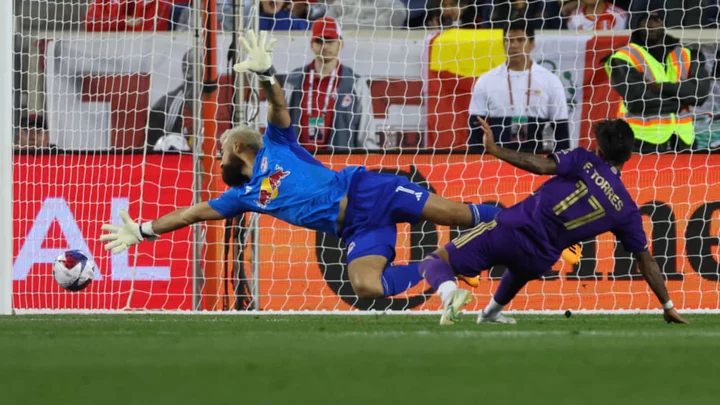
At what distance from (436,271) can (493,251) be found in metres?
0.36

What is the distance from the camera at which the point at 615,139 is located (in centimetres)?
624

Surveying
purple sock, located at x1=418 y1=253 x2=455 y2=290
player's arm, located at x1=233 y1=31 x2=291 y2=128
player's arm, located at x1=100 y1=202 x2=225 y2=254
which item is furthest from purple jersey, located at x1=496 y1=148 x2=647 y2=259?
player's arm, located at x1=100 y1=202 x2=225 y2=254

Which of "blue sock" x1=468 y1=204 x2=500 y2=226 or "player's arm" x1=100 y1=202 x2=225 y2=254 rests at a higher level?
"blue sock" x1=468 y1=204 x2=500 y2=226

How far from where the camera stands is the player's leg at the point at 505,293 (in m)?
6.55

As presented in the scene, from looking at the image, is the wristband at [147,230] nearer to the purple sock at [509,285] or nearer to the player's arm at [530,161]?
the purple sock at [509,285]

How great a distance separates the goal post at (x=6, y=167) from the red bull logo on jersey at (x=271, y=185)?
97.7 inches

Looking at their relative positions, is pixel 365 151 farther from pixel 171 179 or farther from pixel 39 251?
pixel 39 251

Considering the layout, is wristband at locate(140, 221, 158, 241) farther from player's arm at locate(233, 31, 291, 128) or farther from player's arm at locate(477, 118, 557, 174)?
player's arm at locate(477, 118, 557, 174)

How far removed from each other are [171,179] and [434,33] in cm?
238

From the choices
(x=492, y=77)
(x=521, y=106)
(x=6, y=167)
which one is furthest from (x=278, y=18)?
(x=6, y=167)

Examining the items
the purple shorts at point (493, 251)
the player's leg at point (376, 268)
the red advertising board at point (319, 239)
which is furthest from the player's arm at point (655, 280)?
the red advertising board at point (319, 239)

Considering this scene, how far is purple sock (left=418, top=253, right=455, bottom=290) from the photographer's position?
6.10m

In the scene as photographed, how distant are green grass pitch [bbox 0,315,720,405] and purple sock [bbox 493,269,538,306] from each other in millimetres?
919

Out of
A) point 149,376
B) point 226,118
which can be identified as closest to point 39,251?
point 226,118
